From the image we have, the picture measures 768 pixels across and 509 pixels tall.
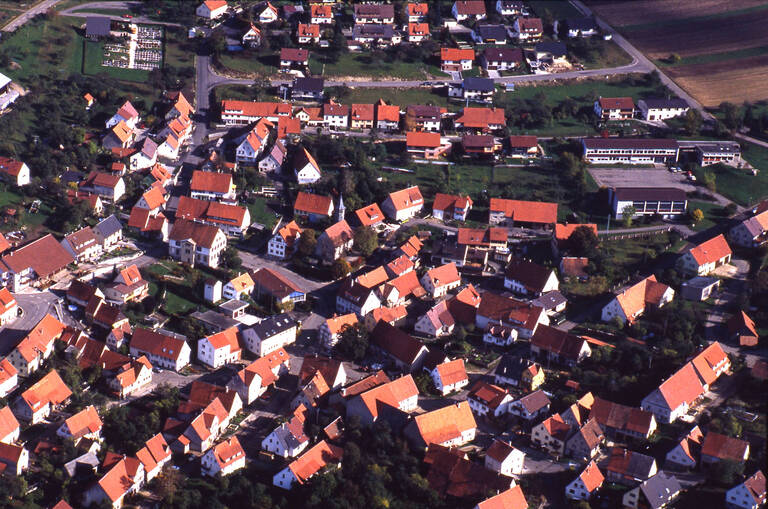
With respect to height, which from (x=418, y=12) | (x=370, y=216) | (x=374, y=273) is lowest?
(x=374, y=273)

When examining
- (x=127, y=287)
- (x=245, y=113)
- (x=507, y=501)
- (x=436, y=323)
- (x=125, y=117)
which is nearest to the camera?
(x=507, y=501)

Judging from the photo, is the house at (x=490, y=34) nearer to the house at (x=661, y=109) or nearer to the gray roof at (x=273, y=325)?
the house at (x=661, y=109)

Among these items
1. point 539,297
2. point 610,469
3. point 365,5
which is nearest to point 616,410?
point 610,469

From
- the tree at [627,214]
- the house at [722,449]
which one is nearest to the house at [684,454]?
the house at [722,449]

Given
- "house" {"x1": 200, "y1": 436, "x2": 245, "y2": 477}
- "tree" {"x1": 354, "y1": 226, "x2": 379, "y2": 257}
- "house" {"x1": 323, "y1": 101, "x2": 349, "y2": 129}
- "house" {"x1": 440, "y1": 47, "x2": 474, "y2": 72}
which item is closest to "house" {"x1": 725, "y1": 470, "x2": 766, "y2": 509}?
"house" {"x1": 200, "y1": 436, "x2": 245, "y2": 477}

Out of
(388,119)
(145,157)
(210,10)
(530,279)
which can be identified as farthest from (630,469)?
(210,10)

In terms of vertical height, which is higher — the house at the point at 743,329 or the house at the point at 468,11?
the house at the point at 468,11

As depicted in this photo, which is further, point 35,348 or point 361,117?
point 361,117

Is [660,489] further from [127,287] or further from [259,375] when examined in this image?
[127,287]
